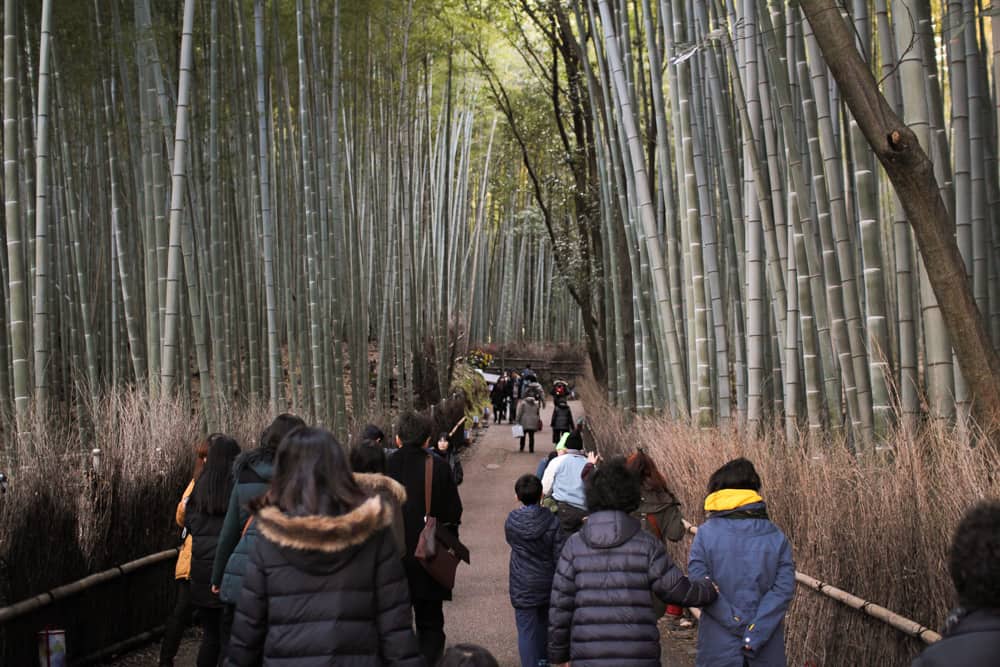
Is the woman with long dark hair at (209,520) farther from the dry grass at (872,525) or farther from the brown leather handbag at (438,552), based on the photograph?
the dry grass at (872,525)

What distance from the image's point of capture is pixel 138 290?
8828mm

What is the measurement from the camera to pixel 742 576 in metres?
2.78

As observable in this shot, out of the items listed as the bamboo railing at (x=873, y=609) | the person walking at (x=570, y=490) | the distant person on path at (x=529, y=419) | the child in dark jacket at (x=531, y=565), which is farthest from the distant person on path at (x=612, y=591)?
the distant person on path at (x=529, y=419)

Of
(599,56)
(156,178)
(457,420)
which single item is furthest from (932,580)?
(457,420)

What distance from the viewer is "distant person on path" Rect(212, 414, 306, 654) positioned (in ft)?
9.84

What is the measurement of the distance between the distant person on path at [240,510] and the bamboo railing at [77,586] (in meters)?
0.78

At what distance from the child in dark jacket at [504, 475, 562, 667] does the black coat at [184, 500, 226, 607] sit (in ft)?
3.43

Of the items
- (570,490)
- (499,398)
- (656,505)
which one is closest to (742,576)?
(656,505)

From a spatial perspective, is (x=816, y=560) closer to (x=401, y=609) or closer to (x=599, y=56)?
(x=401, y=609)

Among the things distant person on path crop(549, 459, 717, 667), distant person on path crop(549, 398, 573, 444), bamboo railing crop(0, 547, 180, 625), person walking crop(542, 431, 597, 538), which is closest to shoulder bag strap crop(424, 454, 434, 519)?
person walking crop(542, 431, 597, 538)

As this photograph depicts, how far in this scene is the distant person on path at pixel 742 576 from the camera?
9.09ft

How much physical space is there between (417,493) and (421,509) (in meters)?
0.06

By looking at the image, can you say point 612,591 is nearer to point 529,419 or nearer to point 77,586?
point 77,586

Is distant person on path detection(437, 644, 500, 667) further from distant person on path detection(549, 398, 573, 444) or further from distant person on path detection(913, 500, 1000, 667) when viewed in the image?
distant person on path detection(549, 398, 573, 444)
